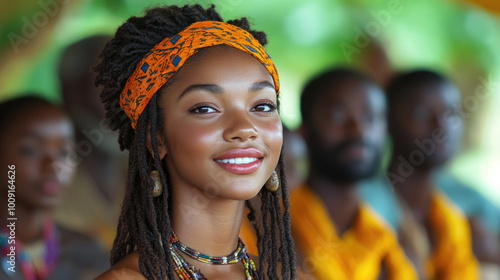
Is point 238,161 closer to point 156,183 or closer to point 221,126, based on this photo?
point 221,126

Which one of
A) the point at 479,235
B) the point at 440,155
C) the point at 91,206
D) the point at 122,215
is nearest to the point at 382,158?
the point at 440,155

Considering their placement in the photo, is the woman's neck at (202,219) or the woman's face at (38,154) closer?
the woman's neck at (202,219)

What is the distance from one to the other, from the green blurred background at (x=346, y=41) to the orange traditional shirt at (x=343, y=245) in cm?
55

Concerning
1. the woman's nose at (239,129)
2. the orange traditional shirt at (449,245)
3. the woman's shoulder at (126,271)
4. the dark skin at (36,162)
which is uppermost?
the woman's nose at (239,129)

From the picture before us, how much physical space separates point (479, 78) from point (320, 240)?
1.69 meters

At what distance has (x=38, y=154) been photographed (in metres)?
4.07

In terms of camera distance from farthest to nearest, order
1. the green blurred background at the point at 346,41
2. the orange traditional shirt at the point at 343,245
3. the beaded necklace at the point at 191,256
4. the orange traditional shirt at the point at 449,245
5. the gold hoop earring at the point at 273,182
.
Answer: the orange traditional shirt at the point at 449,245
the orange traditional shirt at the point at 343,245
the green blurred background at the point at 346,41
the gold hoop earring at the point at 273,182
the beaded necklace at the point at 191,256

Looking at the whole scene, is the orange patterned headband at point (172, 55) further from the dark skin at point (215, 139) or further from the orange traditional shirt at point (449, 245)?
the orange traditional shirt at point (449, 245)

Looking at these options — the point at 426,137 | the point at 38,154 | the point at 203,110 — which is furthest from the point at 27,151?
the point at 426,137

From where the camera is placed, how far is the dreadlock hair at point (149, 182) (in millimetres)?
2170

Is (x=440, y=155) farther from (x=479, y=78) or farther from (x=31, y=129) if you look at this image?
(x=31, y=129)

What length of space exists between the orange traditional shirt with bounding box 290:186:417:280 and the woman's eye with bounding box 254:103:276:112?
2.43 metres

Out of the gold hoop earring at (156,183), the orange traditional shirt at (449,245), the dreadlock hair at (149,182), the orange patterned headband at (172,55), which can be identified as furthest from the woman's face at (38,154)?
the orange traditional shirt at (449,245)

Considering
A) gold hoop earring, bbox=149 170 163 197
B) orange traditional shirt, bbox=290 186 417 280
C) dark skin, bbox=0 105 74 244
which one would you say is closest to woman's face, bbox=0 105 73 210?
dark skin, bbox=0 105 74 244
